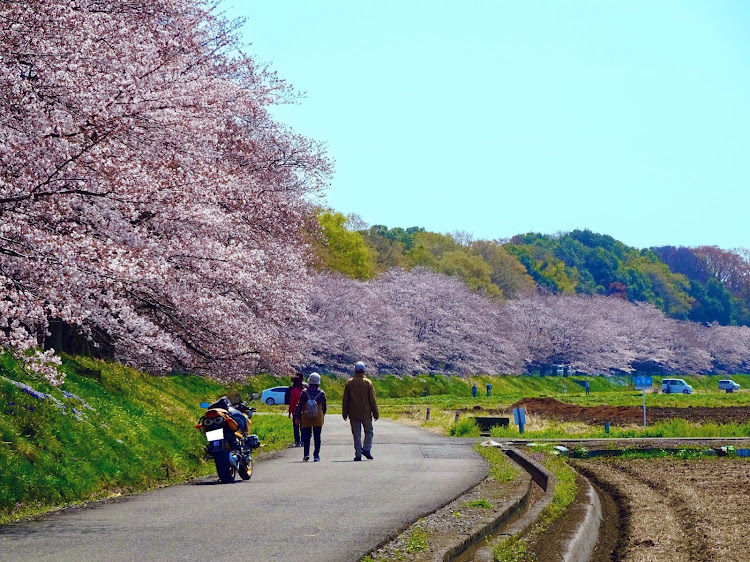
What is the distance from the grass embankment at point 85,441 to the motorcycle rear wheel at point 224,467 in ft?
3.00

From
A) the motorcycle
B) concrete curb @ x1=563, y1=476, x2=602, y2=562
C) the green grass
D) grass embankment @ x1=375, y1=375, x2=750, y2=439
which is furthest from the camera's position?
grass embankment @ x1=375, y1=375, x2=750, y2=439

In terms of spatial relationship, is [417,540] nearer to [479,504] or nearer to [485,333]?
[479,504]

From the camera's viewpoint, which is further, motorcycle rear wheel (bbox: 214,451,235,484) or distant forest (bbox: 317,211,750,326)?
distant forest (bbox: 317,211,750,326)

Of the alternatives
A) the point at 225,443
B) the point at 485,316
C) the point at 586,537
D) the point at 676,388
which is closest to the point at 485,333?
the point at 485,316

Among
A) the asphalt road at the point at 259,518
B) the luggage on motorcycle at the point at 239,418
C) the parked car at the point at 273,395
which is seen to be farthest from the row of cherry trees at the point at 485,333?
the asphalt road at the point at 259,518

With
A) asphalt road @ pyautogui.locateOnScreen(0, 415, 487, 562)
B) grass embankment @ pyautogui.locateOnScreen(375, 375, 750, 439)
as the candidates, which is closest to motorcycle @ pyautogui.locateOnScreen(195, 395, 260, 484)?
asphalt road @ pyautogui.locateOnScreen(0, 415, 487, 562)

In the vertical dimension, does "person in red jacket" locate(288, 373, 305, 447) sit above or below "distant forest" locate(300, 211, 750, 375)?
below

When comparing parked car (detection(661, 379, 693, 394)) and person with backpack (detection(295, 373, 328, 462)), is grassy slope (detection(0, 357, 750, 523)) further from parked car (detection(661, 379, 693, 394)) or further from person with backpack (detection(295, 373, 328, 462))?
parked car (detection(661, 379, 693, 394))

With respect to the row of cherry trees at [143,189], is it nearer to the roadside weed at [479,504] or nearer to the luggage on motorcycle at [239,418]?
the luggage on motorcycle at [239,418]

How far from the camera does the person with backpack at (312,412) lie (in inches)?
777

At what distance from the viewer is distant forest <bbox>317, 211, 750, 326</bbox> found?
293 feet

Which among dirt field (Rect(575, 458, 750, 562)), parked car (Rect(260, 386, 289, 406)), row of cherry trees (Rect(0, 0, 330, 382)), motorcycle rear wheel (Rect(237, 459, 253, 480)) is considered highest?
row of cherry trees (Rect(0, 0, 330, 382))

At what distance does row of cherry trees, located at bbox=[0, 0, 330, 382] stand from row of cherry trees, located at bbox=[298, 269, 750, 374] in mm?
25629

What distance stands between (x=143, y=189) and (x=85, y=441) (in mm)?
3666
